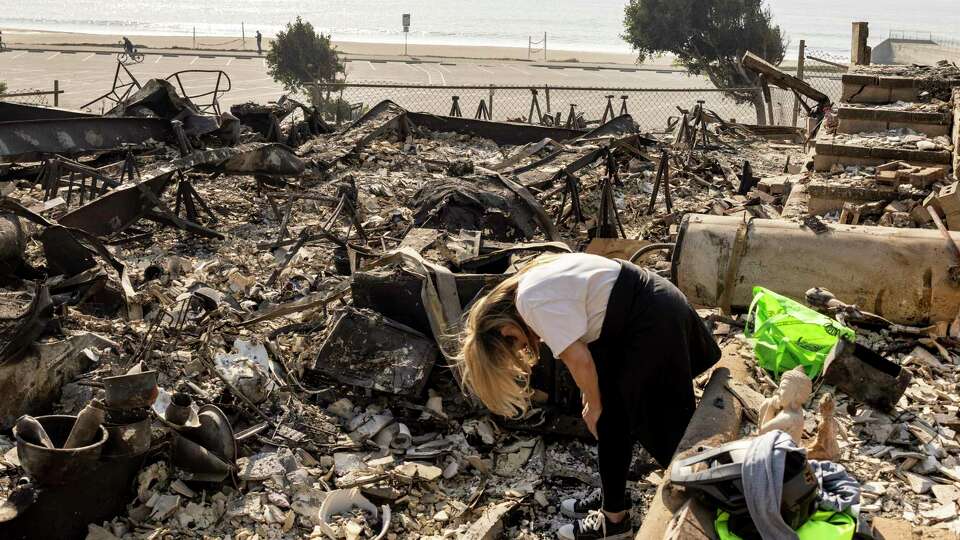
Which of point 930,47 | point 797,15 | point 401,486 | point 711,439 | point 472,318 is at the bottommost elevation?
point 401,486

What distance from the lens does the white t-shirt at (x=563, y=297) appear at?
3391 millimetres

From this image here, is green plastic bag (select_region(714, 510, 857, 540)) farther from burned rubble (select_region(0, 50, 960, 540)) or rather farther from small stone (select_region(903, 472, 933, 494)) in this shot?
small stone (select_region(903, 472, 933, 494))

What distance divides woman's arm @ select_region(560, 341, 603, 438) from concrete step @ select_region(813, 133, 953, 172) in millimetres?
6067

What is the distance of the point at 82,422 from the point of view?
427cm

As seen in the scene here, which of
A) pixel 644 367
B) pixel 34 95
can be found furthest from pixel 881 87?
pixel 34 95

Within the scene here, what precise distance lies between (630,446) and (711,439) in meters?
0.36

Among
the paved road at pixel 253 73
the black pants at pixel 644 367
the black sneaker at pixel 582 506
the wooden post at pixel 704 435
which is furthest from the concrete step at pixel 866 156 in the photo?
the paved road at pixel 253 73

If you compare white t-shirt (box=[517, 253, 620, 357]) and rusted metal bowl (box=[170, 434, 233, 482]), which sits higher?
white t-shirt (box=[517, 253, 620, 357])

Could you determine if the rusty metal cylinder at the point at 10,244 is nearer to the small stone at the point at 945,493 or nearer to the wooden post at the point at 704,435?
the wooden post at the point at 704,435

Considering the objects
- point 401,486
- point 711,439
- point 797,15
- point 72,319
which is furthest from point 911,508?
point 797,15

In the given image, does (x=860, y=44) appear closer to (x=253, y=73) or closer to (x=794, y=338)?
(x=794, y=338)

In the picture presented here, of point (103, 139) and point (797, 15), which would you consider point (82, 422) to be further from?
point (797, 15)

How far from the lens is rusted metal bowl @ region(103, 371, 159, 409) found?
173 inches

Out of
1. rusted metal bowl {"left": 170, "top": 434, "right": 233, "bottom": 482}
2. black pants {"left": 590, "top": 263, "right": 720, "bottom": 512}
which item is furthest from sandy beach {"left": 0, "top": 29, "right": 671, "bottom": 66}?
black pants {"left": 590, "top": 263, "right": 720, "bottom": 512}
